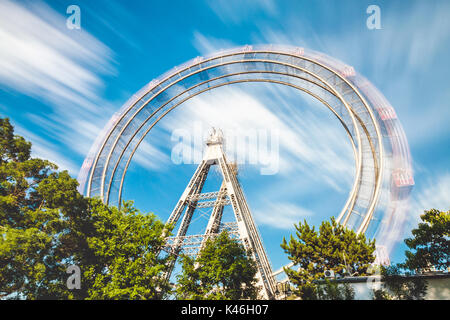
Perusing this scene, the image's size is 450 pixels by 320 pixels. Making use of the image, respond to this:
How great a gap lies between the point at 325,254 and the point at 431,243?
7.61m

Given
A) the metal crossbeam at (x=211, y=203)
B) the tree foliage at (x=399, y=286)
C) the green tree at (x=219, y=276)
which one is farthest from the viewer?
the metal crossbeam at (x=211, y=203)

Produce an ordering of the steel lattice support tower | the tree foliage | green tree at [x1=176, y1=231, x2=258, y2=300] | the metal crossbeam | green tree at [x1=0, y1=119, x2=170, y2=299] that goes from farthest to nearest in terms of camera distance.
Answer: the metal crossbeam
the steel lattice support tower
green tree at [x1=176, y1=231, x2=258, y2=300]
green tree at [x1=0, y1=119, x2=170, y2=299]
the tree foliage

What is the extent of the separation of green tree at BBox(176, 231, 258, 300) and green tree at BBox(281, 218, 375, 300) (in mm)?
4081

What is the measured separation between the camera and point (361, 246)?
20828 millimetres

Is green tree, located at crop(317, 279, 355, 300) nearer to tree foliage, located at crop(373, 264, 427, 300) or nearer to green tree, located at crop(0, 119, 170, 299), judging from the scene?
tree foliage, located at crop(373, 264, 427, 300)

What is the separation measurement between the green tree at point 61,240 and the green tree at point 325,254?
1153cm

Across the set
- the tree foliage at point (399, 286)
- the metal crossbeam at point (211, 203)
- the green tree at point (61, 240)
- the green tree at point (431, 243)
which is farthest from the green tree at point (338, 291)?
the metal crossbeam at point (211, 203)

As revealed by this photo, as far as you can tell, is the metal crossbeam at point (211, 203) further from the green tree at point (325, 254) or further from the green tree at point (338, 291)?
the green tree at point (338, 291)

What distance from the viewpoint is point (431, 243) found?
18.7m

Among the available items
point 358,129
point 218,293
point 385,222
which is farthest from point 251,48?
point 218,293

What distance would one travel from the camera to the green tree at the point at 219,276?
65.6ft

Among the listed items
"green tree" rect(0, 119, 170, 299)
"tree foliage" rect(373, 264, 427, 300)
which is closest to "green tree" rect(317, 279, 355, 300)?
"tree foliage" rect(373, 264, 427, 300)

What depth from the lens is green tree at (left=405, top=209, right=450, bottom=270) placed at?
59.5 ft

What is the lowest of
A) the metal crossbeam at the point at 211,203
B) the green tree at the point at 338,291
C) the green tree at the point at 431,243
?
the green tree at the point at 338,291
